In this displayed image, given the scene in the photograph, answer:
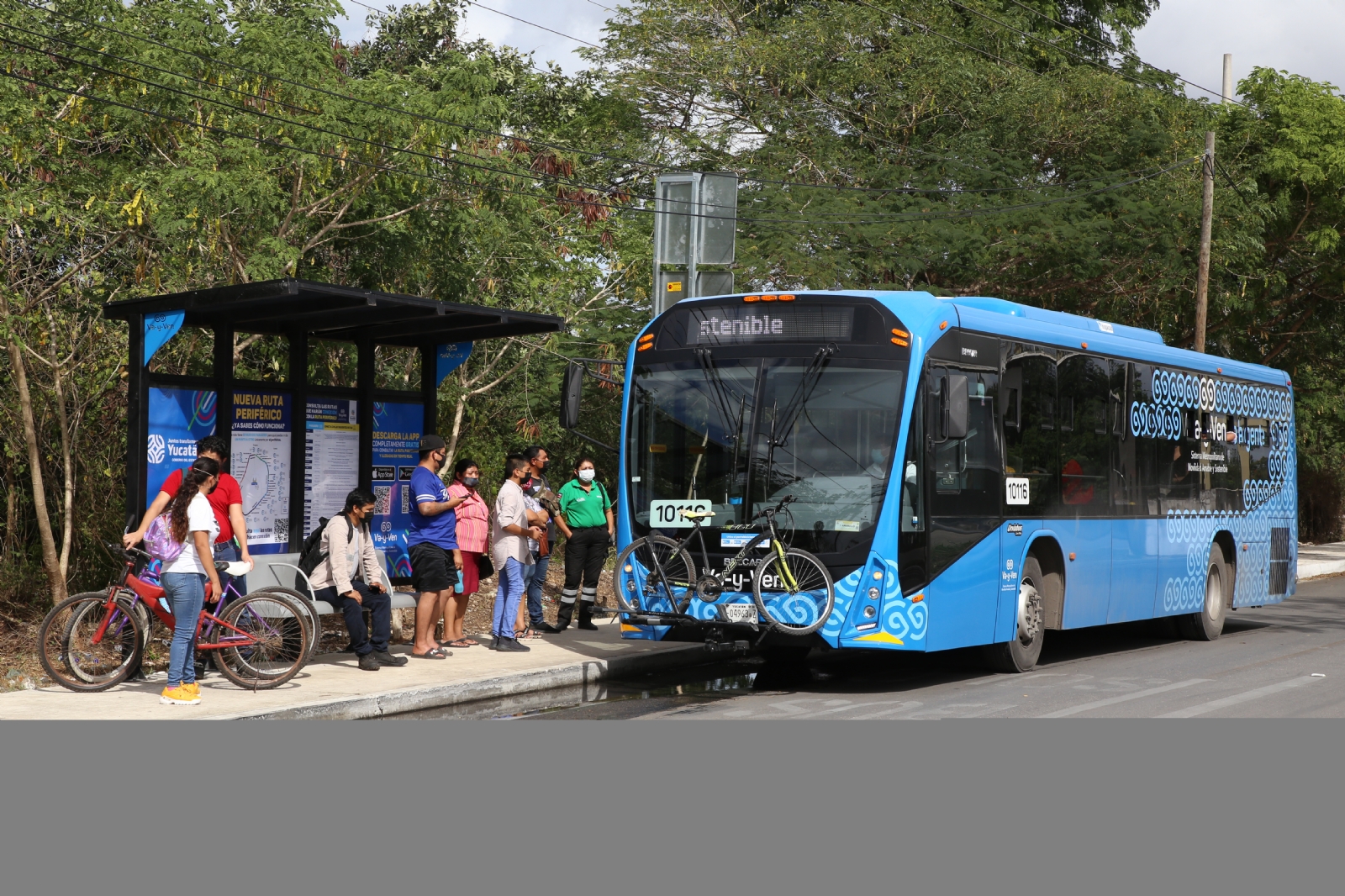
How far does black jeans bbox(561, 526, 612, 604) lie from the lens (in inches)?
565

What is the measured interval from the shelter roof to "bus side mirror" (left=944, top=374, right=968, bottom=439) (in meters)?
3.84

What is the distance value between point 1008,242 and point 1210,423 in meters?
7.34

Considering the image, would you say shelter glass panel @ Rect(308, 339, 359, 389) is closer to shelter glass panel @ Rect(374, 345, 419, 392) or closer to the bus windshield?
shelter glass panel @ Rect(374, 345, 419, 392)

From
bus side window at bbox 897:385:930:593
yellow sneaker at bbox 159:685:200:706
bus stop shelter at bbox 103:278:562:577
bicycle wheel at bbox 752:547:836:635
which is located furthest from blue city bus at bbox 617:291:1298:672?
yellow sneaker at bbox 159:685:200:706

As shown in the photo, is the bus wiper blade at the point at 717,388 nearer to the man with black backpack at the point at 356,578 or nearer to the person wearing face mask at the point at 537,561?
the person wearing face mask at the point at 537,561

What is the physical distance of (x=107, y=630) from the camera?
9.78 m

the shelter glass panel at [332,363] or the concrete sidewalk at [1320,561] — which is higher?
the shelter glass panel at [332,363]

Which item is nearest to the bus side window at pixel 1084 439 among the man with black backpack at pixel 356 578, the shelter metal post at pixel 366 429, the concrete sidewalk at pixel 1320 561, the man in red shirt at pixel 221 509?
the man with black backpack at pixel 356 578

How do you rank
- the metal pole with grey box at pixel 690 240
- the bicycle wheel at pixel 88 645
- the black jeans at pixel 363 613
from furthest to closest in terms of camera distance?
the metal pole with grey box at pixel 690 240
the black jeans at pixel 363 613
the bicycle wheel at pixel 88 645

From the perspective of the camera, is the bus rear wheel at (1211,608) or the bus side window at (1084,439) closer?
the bus side window at (1084,439)

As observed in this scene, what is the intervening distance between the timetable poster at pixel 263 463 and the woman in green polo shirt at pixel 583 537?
3323 mm

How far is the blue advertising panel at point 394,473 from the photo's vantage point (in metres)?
12.9

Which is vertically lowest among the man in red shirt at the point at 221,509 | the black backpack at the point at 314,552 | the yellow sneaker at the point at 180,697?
the yellow sneaker at the point at 180,697

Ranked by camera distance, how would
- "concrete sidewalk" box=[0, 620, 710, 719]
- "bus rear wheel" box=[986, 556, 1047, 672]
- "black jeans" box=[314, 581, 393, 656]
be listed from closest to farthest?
"concrete sidewalk" box=[0, 620, 710, 719] < "black jeans" box=[314, 581, 393, 656] < "bus rear wheel" box=[986, 556, 1047, 672]
